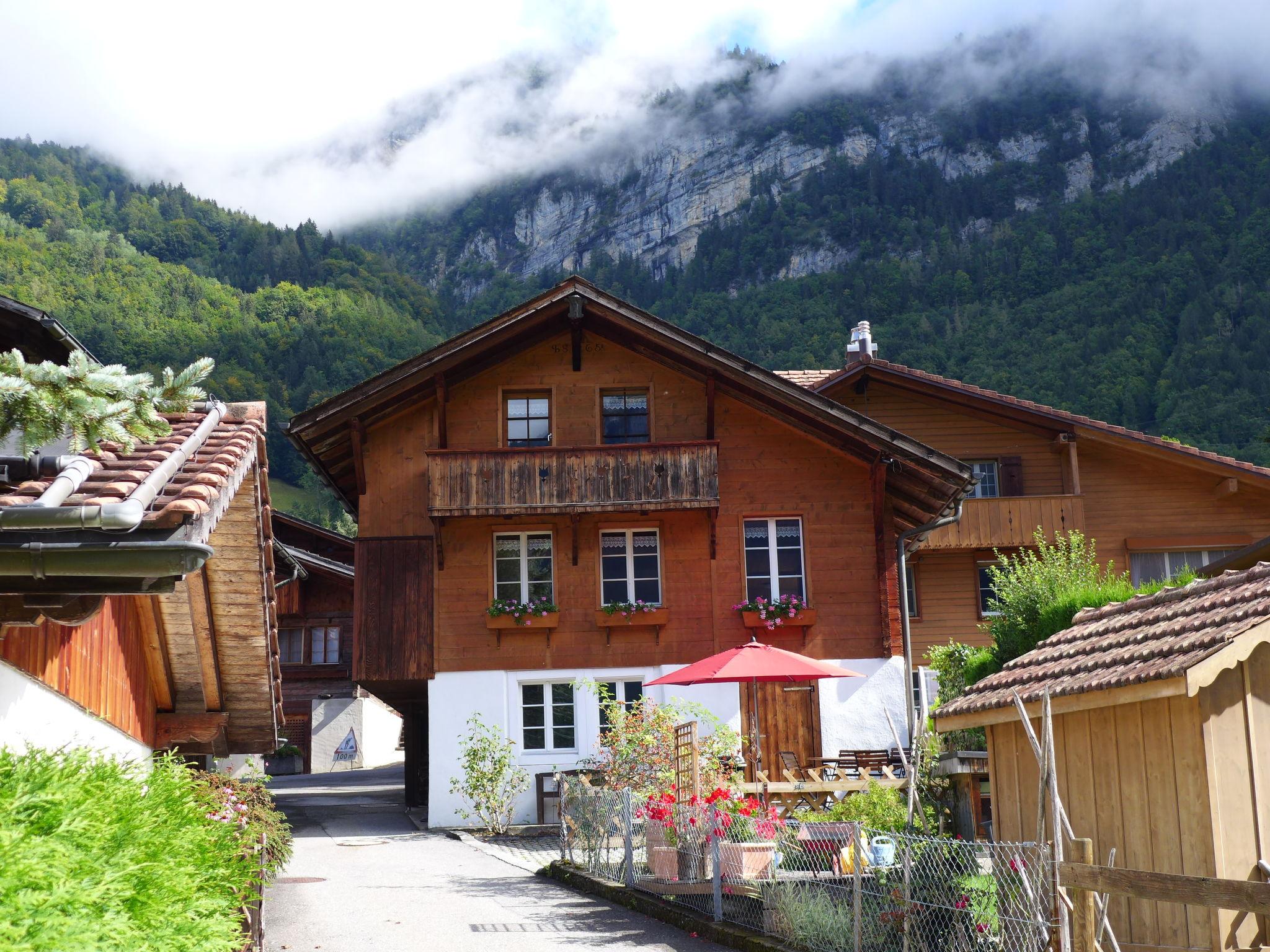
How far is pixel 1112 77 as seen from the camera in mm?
103438

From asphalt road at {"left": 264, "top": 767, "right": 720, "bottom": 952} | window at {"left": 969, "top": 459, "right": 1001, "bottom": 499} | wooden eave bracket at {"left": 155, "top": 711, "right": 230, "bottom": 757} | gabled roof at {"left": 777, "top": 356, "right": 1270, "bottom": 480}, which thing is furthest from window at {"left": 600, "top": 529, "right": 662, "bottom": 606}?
wooden eave bracket at {"left": 155, "top": 711, "right": 230, "bottom": 757}

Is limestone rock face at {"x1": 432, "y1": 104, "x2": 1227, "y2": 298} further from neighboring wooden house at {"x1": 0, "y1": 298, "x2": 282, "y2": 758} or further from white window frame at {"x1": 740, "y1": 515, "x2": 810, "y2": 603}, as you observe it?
neighboring wooden house at {"x1": 0, "y1": 298, "x2": 282, "y2": 758}

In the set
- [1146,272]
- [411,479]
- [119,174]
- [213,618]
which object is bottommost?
[213,618]

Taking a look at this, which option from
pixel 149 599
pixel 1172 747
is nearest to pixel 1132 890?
pixel 1172 747

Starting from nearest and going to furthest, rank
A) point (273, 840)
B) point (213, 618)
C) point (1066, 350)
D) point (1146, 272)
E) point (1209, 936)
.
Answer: point (1209, 936)
point (213, 618)
point (273, 840)
point (1066, 350)
point (1146, 272)

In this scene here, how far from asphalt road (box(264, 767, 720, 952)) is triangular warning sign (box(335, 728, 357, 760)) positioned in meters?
21.4

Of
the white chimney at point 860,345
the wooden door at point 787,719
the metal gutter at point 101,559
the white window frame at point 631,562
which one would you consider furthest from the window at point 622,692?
the metal gutter at point 101,559

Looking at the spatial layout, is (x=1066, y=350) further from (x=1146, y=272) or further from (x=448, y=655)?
(x=448, y=655)

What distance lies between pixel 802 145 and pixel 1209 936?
9577 centimetres

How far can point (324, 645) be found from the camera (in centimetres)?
3712

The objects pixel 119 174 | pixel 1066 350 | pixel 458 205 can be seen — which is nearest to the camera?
pixel 1066 350

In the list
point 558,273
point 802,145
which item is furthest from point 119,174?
point 802,145

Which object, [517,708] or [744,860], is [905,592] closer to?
[517,708]

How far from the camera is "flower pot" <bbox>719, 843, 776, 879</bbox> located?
1143 cm
